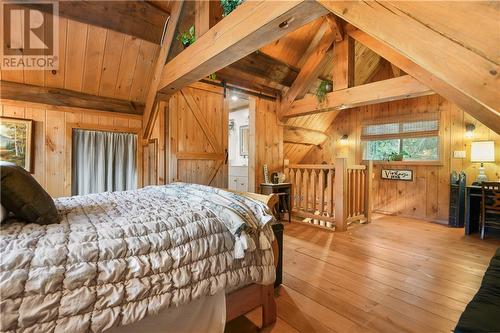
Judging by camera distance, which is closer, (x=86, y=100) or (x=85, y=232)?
(x=85, y=232)

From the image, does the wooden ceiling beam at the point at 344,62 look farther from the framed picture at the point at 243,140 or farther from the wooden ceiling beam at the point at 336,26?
the framed picture at the point at 243,140

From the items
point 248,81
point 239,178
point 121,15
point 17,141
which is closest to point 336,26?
point 248,81

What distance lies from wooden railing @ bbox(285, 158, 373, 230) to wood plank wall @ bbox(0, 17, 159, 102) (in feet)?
10.3

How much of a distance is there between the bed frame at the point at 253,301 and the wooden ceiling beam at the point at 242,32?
1.24 m

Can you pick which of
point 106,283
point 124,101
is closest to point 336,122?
point 124,101

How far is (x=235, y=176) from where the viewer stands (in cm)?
516

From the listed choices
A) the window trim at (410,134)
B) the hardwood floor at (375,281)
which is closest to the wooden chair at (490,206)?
the hardwood floor at (375,281)

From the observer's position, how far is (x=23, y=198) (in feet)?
3.70

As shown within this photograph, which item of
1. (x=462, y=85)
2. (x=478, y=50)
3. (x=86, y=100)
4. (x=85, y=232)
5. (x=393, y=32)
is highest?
(x=86, y=100)

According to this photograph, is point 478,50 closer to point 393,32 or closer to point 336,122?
point 393,32

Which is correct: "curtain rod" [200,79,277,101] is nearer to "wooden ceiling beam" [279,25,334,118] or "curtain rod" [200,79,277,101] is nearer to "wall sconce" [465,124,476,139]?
"wooden ceiling beam" [279,25,334,118]

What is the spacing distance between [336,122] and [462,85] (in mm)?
5215

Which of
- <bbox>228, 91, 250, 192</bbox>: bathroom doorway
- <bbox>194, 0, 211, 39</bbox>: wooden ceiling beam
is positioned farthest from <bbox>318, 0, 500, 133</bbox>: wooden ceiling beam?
<bbox>228, 91, 250, 192</bbox>: bathroom doorway

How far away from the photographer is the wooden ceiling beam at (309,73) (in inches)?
156
